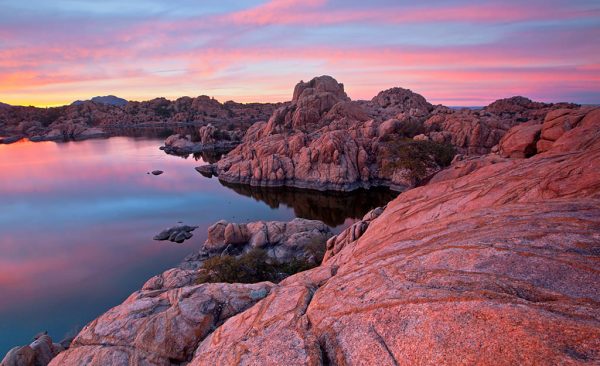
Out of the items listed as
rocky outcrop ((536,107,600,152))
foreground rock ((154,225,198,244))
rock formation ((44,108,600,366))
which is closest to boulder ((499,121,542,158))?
rocky outcrop ((536,107,600,152))

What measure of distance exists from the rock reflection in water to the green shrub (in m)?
22.8

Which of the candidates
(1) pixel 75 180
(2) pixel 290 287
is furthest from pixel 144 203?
(2) pixel 290 287

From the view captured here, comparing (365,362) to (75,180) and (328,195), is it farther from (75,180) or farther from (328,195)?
(75,180)

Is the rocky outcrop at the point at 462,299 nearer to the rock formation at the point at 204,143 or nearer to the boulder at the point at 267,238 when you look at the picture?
the boulder at the point at 267,238

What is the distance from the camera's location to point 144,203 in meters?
61.2

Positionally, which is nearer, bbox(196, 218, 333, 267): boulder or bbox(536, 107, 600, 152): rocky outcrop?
bbox(536, 107, 600, 152): rocky outcrop

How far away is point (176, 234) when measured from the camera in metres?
45.0

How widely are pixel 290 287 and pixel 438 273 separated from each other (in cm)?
536

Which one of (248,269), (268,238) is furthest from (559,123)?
(268,238)

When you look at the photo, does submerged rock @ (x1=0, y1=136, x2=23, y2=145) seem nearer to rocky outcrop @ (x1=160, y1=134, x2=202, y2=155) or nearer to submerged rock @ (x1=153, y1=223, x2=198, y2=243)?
rocky outcrop @ (x1=160, y1=134, x2=202, y2=155)

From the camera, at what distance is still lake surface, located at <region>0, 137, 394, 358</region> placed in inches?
1243

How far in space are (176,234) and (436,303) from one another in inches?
1690

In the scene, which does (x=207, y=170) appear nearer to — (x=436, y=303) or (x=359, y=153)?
(x=359, y=153)

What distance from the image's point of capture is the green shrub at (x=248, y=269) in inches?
1041
